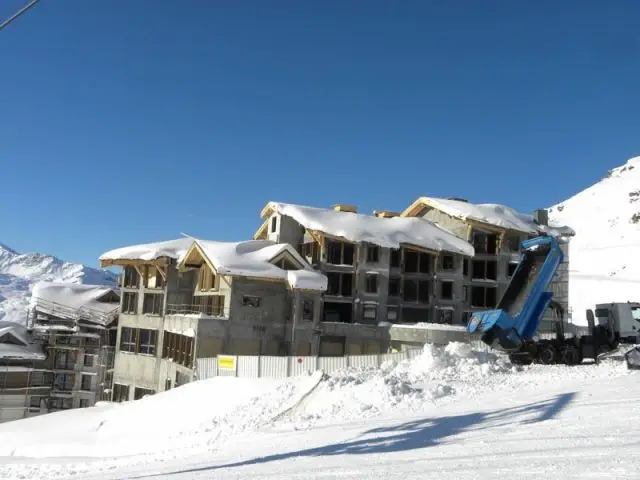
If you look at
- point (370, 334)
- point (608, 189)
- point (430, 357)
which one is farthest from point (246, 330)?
point (608, 189)

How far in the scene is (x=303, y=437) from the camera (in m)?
14.3

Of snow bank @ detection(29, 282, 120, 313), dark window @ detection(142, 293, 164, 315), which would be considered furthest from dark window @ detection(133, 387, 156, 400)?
snow bank @ detection(29, 282, 120, 313)

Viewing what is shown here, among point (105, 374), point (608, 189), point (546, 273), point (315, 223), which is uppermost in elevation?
point (608, 189)

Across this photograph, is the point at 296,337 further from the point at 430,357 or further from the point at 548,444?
the point at 548,444

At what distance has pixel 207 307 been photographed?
42125 millimetres

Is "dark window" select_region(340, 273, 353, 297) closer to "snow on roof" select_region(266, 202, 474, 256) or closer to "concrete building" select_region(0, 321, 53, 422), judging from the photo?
"snow on roof" select_region(266, 202, 474, 256)

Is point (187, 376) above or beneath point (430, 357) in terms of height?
beneath

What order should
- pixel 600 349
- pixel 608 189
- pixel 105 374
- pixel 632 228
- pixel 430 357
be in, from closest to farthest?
1. pixel 430 357
2. pixel 600 349
3. pixel 105 374
4. pixel 632 228
5. pixel 608 189

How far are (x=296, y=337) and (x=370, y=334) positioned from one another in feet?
18.2

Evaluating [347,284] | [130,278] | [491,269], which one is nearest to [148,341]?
[130,278]

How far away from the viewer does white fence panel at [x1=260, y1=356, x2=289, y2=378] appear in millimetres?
26766

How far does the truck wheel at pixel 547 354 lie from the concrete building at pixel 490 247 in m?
22.8

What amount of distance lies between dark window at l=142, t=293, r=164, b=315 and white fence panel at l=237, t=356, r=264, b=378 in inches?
763

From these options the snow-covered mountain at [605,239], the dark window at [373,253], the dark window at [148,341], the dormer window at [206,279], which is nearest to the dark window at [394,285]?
the dark window at [373,253]
